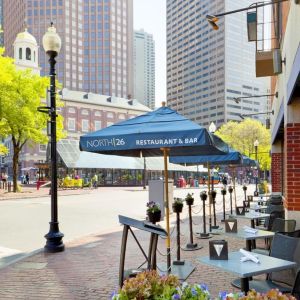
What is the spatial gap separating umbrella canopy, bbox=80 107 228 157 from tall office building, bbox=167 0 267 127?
13733 cm

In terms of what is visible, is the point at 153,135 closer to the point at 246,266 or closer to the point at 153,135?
the point at 153,135

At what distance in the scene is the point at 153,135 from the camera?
620 cm

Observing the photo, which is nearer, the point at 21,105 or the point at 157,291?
the point at 157,291

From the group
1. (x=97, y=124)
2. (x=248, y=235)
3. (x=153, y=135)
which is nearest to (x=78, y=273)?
(x=153, y=135)

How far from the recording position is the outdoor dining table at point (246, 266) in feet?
13.3

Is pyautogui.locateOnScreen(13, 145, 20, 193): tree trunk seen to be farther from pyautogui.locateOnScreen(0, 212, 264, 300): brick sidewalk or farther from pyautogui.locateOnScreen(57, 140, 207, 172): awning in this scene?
pyautogui.locateOnScreen(0, 212, 264, 300): brick sidewalk

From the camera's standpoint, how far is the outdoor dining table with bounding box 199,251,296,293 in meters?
4.06

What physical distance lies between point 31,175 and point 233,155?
70.8 m

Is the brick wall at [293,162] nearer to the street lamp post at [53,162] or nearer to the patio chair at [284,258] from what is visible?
the patio chair at [284,258]

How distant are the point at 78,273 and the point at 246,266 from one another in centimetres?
395

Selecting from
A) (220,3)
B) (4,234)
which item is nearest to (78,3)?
(220,3)

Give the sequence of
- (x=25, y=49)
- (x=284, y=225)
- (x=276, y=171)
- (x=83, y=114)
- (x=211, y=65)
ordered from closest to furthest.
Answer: (x=284, y=225) → (x=276, y=171) → (x=25, y=49) → (x=83, y=114) → (x=211, y=65)

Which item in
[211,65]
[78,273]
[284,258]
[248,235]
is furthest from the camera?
[211,65]

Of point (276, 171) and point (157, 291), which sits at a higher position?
point (276, 171)
